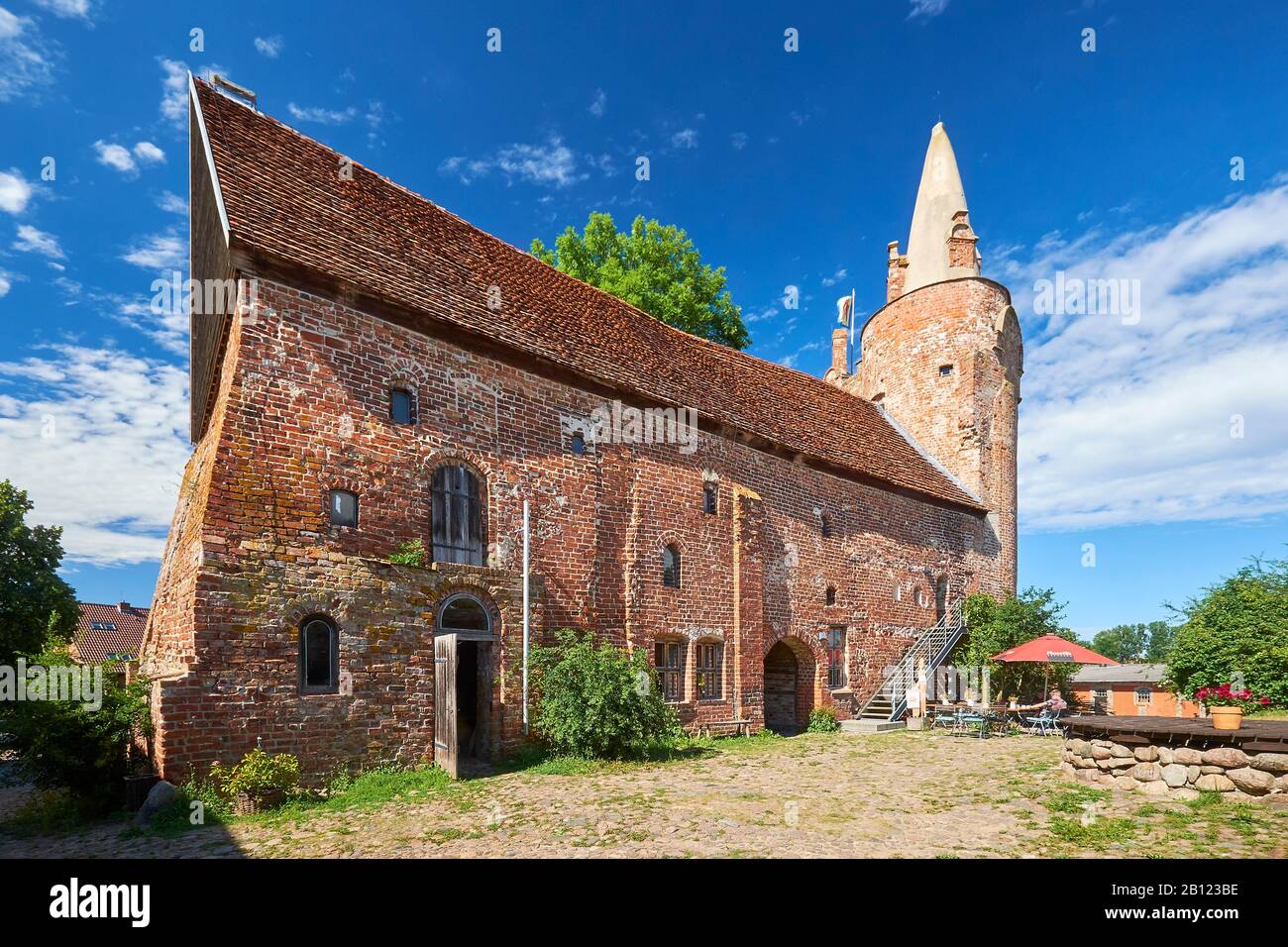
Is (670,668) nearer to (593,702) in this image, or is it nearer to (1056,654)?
(593,702)

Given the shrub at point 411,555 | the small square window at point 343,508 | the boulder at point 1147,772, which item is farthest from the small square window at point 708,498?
the boulder at point 1147,772

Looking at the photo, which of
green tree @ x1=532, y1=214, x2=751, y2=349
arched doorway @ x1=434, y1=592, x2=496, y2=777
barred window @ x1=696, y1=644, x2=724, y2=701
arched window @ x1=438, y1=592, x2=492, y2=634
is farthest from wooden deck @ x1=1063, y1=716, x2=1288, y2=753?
green tree @ x1=532, y1=214, x2=751, y2=349

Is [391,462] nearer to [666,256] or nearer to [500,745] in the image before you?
[500,745]

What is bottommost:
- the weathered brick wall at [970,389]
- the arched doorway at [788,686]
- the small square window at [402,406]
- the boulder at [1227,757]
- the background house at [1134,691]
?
the background house at [1134,691]

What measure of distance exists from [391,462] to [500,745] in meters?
5.09

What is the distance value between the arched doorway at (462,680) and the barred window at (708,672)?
506 cm

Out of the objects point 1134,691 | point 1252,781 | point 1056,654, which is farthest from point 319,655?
point 1134,691

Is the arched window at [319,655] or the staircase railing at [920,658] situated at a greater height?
the arched window at [319,655]

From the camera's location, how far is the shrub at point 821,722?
18062 mm

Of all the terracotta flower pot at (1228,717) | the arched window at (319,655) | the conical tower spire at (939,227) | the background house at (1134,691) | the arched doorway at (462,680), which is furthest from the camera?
the background house at (1134,691)

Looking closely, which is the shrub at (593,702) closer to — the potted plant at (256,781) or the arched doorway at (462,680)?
the arched doorway at (462,680)

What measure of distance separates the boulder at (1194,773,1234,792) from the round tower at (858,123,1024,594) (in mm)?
16566

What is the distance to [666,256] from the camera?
27.5m
